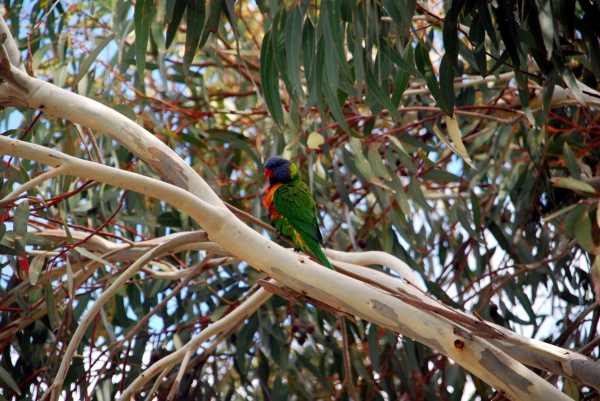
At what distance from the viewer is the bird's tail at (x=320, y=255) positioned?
2.13 meters

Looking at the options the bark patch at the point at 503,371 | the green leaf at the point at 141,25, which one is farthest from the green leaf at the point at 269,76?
the bark patch at the point at 503,371

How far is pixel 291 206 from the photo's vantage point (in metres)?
2.71

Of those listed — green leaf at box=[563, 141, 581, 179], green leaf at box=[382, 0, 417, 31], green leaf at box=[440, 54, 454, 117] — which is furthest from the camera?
green leaf at box=[563, 141, 581, 179]

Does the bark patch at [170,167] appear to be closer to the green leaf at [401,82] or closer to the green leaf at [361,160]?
the green leaf at [401,82]

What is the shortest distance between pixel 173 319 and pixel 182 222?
2.49 ft

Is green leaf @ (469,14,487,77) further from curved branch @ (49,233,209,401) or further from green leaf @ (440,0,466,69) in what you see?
curved branch @ (49,233,209,401)

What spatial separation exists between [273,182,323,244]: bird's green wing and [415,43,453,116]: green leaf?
743mm

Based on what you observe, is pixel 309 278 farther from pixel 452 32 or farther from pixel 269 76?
pixel 452 32

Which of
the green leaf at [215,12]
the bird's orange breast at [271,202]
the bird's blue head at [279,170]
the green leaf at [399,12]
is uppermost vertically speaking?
the green leaf at [215,12]

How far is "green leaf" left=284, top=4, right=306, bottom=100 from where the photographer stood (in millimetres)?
1943

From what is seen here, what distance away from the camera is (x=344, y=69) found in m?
1.84

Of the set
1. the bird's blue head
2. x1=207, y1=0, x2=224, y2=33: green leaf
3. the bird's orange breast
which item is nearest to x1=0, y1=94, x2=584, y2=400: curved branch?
x1=207, y1=0, x2=224, y2=33: green leaf

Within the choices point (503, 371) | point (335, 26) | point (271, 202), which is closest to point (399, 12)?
point (335, 26)

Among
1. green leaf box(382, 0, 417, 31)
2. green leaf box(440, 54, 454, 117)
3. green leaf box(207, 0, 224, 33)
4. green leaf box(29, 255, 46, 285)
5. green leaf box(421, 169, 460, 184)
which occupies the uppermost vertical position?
green leaf box(207, 0, 224, 33)
